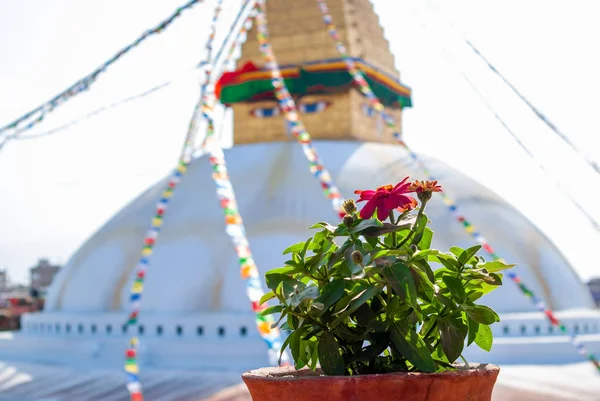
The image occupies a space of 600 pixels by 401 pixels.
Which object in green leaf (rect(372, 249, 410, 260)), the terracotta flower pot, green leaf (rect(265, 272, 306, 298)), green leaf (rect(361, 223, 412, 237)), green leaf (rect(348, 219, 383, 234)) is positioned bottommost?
the terracotta flower pot

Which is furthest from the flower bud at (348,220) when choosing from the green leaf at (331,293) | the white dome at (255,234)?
the white dome at (255,234)

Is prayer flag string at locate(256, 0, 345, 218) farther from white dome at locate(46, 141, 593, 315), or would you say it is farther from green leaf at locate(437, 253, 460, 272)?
green leaf at locate(437, 253, 460, 272)

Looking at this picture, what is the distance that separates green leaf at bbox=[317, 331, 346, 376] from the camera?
6.80ft

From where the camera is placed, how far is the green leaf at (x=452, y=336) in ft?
6.92

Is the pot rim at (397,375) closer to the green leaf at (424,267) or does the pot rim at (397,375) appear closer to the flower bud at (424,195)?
the green leaf at (424,267)

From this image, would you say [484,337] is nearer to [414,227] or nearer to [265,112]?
[414,227]

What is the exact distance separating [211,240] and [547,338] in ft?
12.9

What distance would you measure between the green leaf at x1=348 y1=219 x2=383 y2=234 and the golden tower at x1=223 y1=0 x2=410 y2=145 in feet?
33.2

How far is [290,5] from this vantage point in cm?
1260

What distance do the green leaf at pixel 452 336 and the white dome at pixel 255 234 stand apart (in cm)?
701

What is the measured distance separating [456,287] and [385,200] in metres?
0.30

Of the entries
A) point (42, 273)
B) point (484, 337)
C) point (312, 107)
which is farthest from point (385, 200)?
point (42, 273)

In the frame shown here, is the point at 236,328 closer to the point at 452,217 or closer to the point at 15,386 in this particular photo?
the point at 15,386

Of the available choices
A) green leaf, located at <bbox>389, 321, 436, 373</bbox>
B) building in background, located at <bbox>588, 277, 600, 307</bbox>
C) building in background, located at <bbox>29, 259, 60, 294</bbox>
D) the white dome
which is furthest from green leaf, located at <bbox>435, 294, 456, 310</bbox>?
building in background, located at <bbox>29, 259, 60, 294</bbox>
